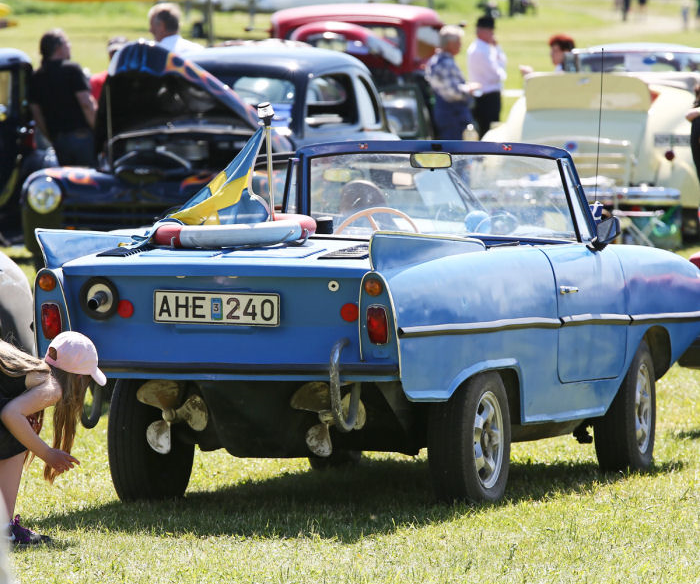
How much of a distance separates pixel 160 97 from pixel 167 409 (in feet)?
19.3

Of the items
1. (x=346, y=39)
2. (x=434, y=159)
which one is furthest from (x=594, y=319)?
(x=346, y=39)

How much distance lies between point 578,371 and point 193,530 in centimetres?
195

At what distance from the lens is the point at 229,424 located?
18.4ft

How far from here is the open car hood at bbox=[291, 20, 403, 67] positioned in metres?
20.1

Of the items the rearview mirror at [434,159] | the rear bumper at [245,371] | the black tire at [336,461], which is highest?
the rearview mirror at [434,159]

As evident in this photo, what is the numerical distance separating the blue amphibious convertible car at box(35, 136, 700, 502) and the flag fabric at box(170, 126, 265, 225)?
2.3 inches

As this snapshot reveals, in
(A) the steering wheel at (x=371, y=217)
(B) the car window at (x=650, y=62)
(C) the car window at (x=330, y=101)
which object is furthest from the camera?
(B) the car window at (x=650, y=62)

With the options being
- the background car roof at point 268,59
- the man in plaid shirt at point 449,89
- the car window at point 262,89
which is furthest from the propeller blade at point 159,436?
the man in plaid shirt at point 449,89

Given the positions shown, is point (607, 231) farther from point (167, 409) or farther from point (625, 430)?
point (167, 409)

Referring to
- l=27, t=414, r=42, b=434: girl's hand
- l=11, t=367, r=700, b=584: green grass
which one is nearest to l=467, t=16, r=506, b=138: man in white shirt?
l=11, t=367, r=700, b=584: green grass

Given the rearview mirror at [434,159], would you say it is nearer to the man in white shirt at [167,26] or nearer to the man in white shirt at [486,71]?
the man in white shirt at [167,26]

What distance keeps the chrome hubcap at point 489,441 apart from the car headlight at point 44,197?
6.16 metres

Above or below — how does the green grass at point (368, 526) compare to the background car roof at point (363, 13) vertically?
below

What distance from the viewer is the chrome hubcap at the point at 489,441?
18.9 feet
